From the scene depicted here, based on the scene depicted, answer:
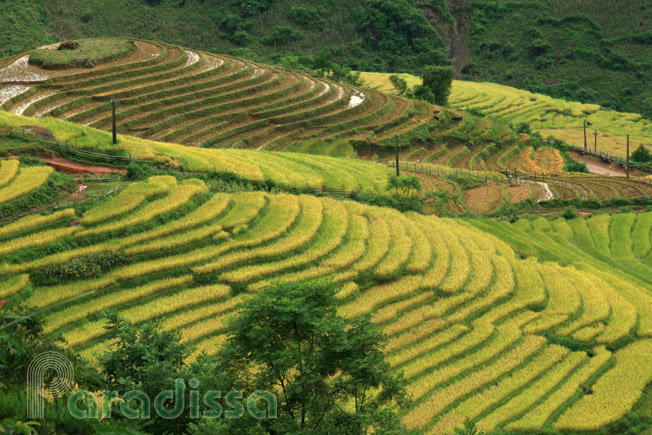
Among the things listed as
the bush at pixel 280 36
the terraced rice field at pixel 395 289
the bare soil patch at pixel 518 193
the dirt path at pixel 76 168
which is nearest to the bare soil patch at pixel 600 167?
the bare soil patch at pixel 518 193

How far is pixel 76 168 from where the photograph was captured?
24.5 metres

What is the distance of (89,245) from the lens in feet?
64.2

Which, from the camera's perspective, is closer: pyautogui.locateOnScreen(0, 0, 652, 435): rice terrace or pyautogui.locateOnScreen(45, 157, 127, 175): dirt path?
pyautogui.locateOnScreen(0, 0, 652, 435): rice terrace

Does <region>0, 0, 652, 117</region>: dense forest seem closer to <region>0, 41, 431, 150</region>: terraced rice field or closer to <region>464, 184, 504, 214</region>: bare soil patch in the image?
<region>0, 41, 431, 150</region>: terraced rice field

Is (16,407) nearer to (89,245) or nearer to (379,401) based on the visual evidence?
(379,401)

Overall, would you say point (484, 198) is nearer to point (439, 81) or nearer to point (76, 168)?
point (76, 168)

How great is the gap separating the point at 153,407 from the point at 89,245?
37.4 ft

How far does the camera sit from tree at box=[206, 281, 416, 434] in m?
9.63

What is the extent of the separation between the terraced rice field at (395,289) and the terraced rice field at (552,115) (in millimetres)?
52424

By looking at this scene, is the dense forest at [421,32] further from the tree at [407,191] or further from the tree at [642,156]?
the tree at [407,191]

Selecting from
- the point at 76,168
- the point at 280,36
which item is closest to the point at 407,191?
the point at 76,168

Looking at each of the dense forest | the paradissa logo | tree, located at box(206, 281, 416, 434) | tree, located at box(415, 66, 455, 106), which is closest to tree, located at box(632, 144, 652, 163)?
tree, located at box(415, 66, 455, 106)

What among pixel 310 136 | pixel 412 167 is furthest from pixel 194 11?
pixel 412 167

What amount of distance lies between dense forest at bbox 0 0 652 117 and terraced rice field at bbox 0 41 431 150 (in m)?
35.3
